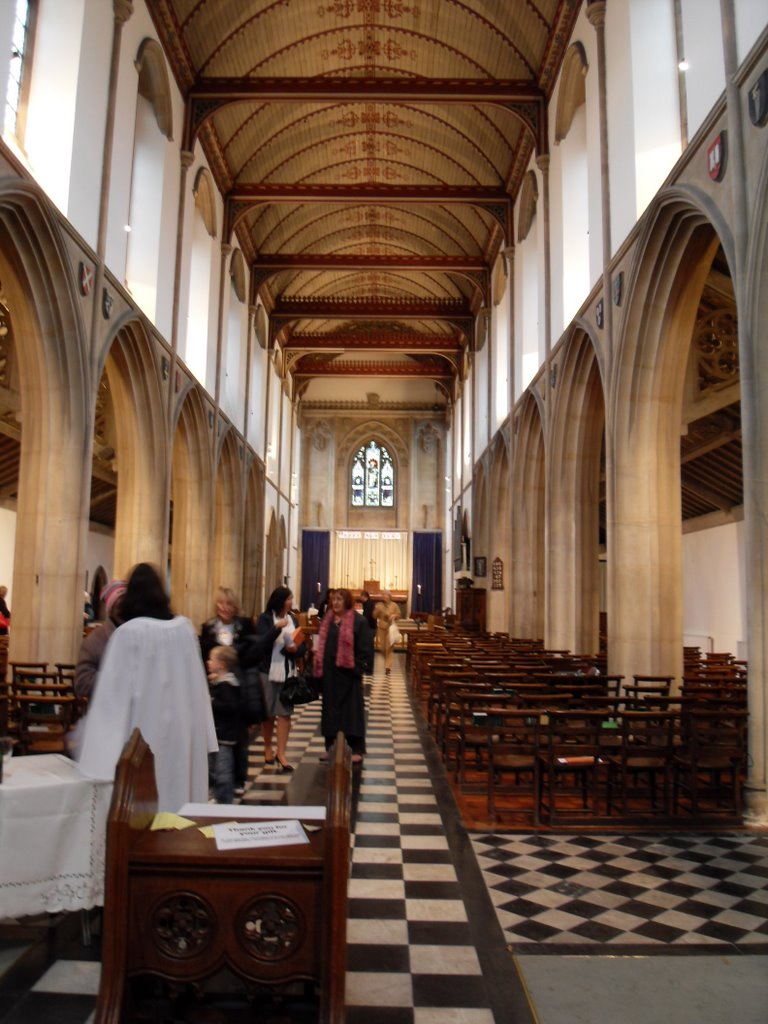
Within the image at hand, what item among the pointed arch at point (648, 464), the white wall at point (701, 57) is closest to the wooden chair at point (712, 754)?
the pointed arch at point (648, 464)

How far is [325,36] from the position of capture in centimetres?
1511

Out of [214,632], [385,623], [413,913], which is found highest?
[214,632]

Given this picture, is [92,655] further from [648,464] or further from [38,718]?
[648,464]

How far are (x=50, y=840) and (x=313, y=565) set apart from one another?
103 feet

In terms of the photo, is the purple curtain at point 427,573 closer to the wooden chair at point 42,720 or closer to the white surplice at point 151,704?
the wooden chair at point 42,720

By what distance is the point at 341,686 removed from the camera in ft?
23.3

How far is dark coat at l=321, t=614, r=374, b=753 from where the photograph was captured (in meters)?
7.03

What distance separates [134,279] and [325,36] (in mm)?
6180

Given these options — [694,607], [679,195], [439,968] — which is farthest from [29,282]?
[694,607]

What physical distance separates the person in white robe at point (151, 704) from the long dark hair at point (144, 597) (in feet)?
0.14

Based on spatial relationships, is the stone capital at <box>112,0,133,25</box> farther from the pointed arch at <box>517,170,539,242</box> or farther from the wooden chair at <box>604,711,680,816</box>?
the wooden chair at <box>604,711,680,816</box>

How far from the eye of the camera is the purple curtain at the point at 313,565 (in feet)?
113

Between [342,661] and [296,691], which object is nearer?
[296,691]

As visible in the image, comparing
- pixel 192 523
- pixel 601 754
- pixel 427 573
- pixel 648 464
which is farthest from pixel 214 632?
pixel 427 573
